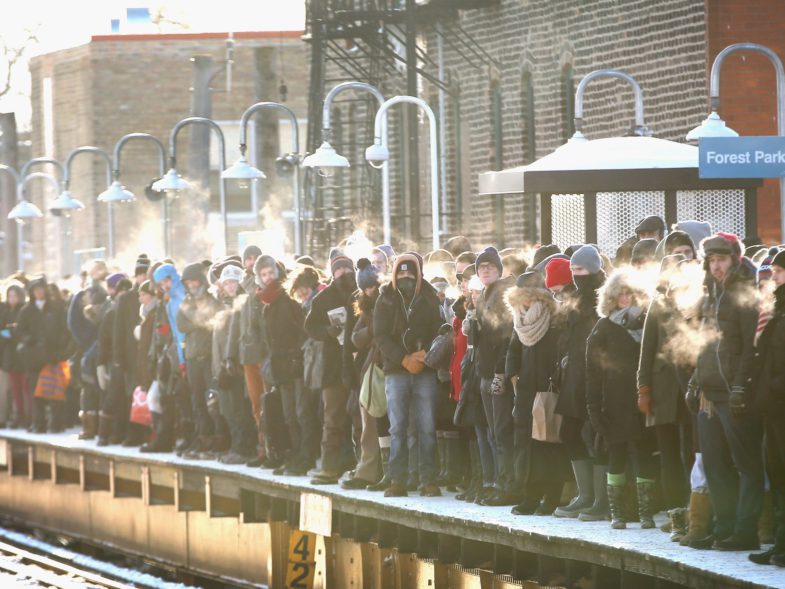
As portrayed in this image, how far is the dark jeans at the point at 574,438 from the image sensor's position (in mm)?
13727

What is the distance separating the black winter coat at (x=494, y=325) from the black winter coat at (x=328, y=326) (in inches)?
83.8

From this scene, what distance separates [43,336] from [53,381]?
56cm

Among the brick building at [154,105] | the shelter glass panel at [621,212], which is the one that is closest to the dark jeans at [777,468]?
the shelter glass panel at [621,212]

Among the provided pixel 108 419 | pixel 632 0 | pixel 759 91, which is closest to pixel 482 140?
pixel 632 0

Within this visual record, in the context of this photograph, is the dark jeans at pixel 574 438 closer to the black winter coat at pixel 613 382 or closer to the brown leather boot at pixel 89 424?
the black winter coat at pixel 613 382

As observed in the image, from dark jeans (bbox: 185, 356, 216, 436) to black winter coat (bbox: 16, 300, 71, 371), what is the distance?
5222 millimetres

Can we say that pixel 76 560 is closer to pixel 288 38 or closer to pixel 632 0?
pixel 632 0

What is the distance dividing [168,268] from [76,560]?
4.03m

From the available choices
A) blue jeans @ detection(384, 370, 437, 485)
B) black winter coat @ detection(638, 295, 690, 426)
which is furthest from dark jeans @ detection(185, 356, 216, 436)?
black winter coat @ detection(638, 295, 690, 426)

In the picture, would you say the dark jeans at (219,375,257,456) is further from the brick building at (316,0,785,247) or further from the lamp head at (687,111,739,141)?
the brick building at (316,0,785,247)

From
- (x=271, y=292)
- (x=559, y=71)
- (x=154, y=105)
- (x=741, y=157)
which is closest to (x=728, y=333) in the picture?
(x=741, y=157)

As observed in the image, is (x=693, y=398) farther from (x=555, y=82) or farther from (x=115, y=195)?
(x=115, y=195)

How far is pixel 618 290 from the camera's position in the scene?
42.8 feet

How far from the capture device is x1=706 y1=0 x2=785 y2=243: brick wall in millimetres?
23016
